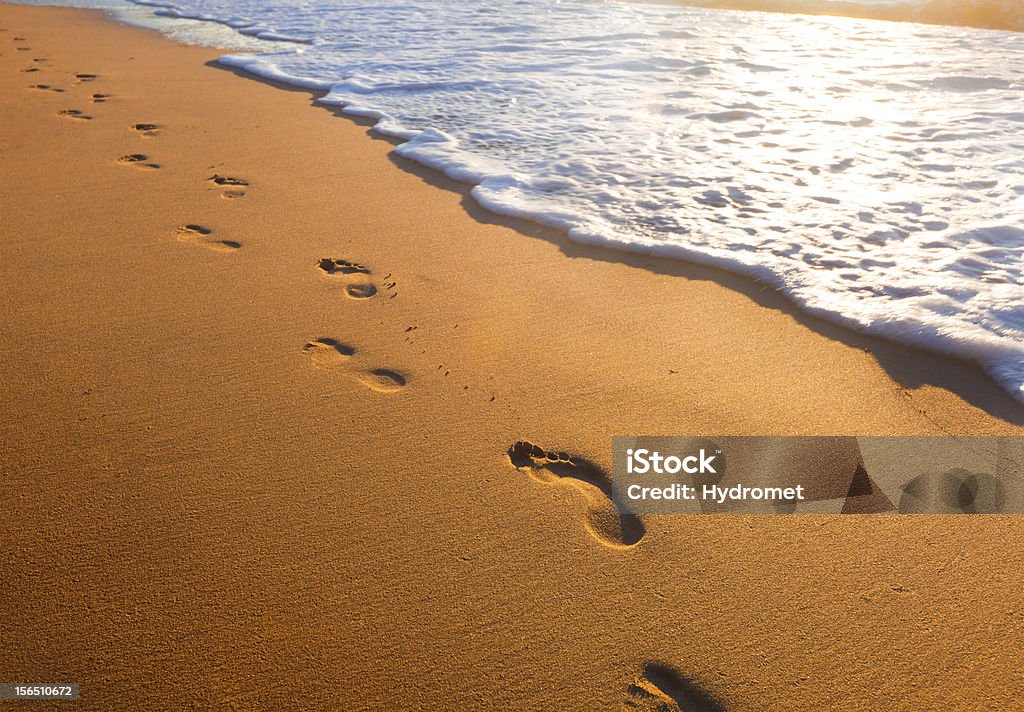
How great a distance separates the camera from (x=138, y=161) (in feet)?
13.3

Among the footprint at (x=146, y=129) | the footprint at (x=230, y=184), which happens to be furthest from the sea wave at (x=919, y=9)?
the footprint at (x=230, y=184)

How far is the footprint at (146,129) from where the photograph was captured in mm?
4535

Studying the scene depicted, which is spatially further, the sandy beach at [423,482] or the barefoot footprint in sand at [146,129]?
the barefoot footprint in sand at [146,129]

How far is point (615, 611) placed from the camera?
5.30ft

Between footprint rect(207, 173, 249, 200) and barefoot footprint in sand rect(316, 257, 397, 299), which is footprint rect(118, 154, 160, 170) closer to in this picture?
footprint rect(207, 173, 249, 200)

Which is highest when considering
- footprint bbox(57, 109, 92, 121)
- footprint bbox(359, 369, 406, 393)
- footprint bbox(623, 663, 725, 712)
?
footprint bbox(57, 109, 92, 121)

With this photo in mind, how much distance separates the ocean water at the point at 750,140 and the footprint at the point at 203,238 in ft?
4.41

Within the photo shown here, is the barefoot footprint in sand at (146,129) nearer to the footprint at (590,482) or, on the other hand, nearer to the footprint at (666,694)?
the footprint at (590,482)

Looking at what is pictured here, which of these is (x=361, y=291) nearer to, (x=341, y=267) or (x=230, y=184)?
(x=341, y=267)

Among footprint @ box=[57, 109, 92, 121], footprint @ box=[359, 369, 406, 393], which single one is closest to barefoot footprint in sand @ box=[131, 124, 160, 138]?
footprint @ box=[57, 109, 92, 121]

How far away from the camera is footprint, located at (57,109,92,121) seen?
475 cm

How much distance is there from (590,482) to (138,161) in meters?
3.50

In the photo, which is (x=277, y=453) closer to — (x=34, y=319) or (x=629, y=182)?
(x=34, y=319)

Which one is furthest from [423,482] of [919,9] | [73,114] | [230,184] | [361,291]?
[919,9]
